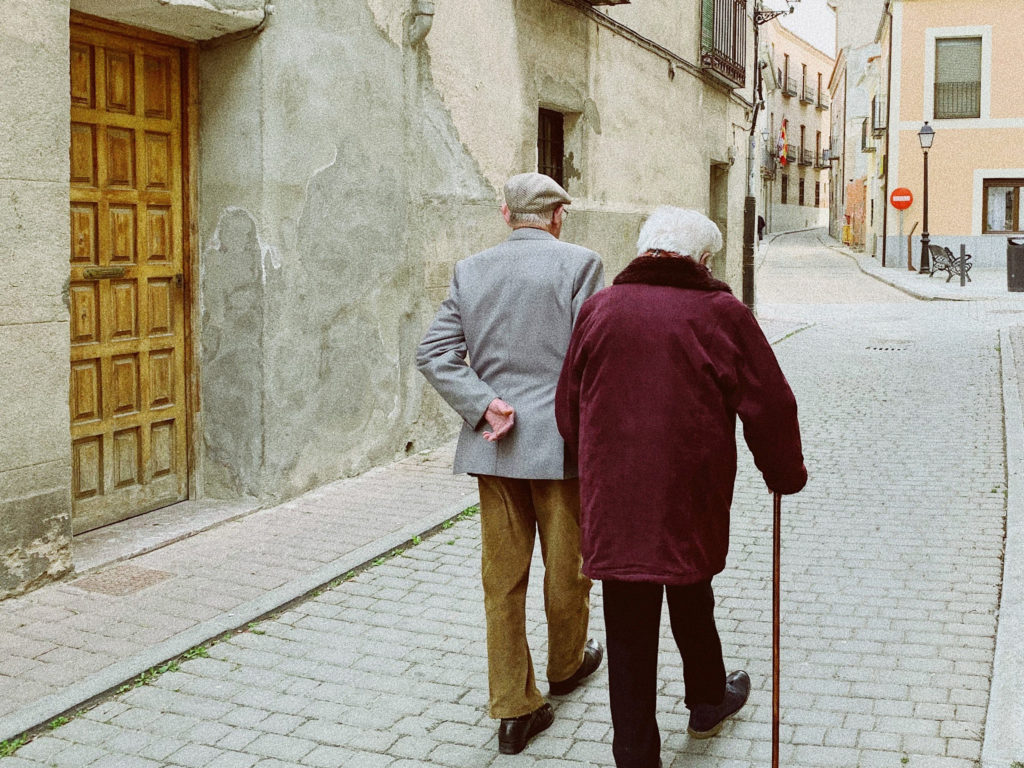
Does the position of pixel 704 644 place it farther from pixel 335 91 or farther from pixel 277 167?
pixel 335 91

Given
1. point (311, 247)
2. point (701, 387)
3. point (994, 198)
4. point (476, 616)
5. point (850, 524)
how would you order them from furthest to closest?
point (994, 198) → point (311, 247) → point (850, 524) → point (476, 616) → point (701, 387)

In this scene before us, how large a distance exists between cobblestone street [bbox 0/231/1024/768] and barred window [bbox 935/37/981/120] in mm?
28913

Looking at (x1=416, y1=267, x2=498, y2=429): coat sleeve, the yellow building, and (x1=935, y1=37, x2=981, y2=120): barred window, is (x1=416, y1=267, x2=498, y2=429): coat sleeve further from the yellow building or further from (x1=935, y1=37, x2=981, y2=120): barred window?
(x1=935, y1=37, x2=981, y2=120): barred window

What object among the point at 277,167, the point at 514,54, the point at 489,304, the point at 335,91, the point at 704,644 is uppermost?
the point at 514,54

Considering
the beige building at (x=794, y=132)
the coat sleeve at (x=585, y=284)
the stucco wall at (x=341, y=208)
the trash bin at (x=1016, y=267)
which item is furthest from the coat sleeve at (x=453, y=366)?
the beige building at (x=794, y=132)

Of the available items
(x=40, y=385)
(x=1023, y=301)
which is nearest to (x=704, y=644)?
(x=40, y=385)

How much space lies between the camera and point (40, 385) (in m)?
5.28

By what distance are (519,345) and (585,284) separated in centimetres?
28

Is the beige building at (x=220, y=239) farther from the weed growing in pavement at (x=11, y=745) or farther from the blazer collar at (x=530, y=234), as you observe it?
the blazer collar at (x=530, y=234)

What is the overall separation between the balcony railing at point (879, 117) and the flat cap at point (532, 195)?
34471 mm

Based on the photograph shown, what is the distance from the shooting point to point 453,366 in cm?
386

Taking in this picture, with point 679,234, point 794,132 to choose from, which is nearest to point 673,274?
point 679,234

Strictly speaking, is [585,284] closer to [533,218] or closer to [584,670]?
[533,218]

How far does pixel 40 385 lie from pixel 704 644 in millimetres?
3152
